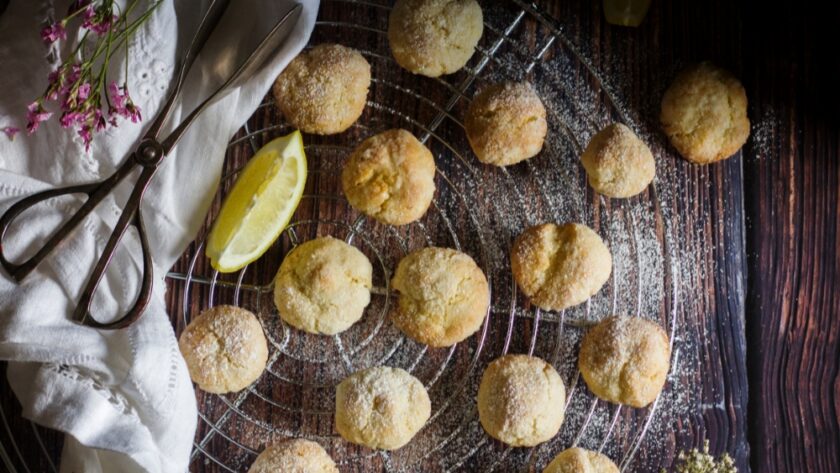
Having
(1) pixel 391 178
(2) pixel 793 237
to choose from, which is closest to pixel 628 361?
(2) pixel 793 237

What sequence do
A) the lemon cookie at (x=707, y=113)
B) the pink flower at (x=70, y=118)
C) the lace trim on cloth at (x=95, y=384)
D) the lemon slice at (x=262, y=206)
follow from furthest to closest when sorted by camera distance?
the lemon cookie at (x=707, y=113) → the lemon slice at (x=262, y=206) → the lace trim on cloth at (x=95, y=384) → the pink flower at (x=70, y=118)

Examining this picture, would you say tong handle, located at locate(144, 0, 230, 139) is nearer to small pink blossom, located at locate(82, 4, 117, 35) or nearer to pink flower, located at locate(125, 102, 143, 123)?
pink flower, located at locate(125, 102, 143, 123)

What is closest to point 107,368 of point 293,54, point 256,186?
point 256,186

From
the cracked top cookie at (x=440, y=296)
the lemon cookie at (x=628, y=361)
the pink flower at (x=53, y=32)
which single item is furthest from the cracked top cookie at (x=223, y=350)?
the lemon cookie at (x=628, y=361)

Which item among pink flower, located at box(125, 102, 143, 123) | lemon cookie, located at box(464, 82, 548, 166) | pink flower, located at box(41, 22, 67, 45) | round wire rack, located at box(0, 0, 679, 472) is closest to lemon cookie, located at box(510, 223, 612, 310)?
round wire rack, located at box(0, 0, 679, 472)

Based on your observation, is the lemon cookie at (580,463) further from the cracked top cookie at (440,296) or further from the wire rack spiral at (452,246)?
the cracked top cookie at (440,296)

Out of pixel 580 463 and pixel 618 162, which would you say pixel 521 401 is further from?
pixel 618 162
